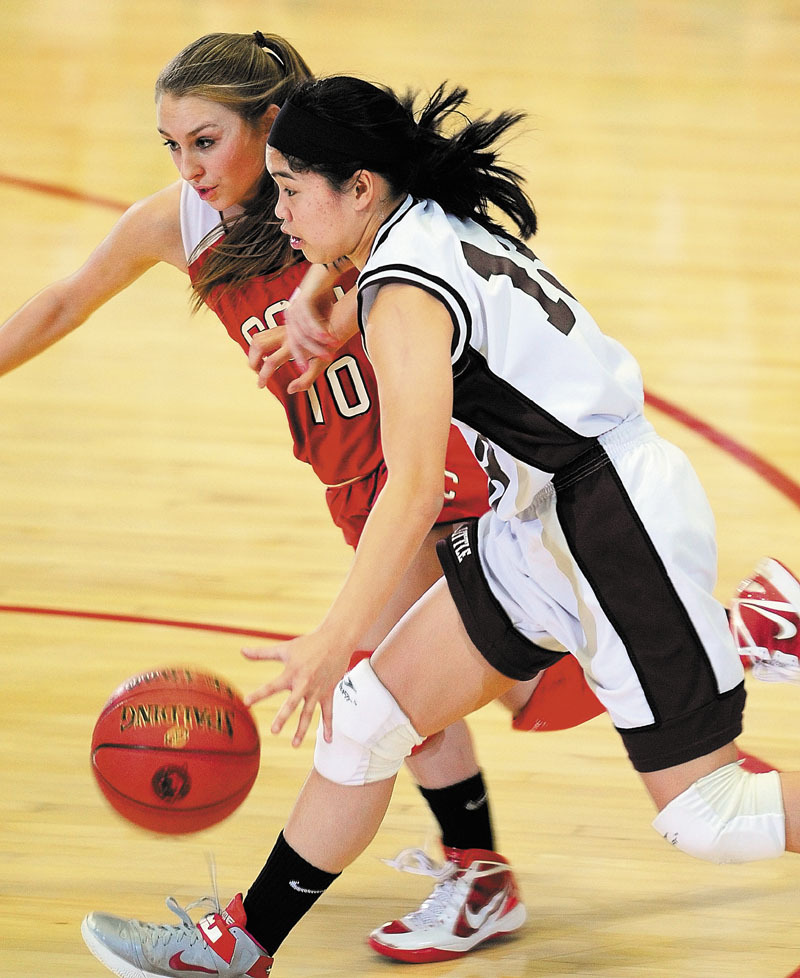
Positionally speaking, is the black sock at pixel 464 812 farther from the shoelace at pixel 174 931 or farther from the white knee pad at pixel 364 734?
the shoelace at pixel 174 931

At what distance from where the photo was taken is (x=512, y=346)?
2275 mm

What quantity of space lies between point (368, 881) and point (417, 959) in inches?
12.1

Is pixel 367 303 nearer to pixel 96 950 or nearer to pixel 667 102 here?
pixel 96 950

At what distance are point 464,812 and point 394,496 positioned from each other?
95 cm

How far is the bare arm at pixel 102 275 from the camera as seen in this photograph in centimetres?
299

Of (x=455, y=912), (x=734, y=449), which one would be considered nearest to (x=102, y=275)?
(x=455, y=912)

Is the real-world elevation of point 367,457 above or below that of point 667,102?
below

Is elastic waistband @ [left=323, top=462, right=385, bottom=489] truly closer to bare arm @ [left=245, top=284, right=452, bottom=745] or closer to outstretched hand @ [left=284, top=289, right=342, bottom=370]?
outstretched hand @ [left=284, top=289, right=342, bottom=370]

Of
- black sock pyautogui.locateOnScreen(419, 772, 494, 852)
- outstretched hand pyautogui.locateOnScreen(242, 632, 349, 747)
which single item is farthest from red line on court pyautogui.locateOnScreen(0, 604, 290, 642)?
outstretched hand pyautogui.locateOnScreen(242, 632, 349, 747)

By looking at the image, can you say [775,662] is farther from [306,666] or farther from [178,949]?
[178,949]

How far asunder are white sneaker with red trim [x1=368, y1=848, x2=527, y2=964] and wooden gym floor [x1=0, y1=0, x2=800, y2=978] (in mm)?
39

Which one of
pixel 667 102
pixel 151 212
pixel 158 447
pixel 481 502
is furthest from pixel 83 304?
pixel 667 102

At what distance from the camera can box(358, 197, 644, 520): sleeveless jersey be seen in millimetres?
2223

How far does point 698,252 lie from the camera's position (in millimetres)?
7000
